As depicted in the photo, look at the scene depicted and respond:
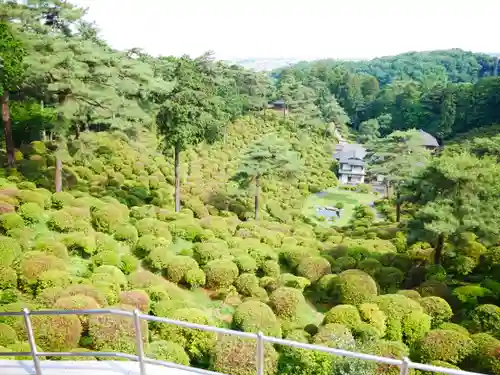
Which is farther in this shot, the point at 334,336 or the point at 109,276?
the point at 109,276

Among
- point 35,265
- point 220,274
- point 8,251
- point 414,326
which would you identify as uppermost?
point 8,251

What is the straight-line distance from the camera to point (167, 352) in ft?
30.6

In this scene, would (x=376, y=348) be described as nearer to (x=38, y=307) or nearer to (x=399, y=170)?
(x=38, y=307)

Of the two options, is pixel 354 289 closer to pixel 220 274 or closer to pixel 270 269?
pixel 270 269

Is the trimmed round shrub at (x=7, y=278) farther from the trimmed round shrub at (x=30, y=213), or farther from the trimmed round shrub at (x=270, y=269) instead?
the trimmed round shrub at (x=270, y=269)

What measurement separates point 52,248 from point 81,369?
7.89 meters

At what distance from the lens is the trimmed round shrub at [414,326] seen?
12.7 meters

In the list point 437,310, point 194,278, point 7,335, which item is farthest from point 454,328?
point 7,335

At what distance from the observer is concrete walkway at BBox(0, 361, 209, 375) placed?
18.4 feet

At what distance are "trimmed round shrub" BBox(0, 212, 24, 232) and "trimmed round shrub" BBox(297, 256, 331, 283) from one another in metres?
9.77

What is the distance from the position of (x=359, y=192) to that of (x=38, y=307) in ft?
144

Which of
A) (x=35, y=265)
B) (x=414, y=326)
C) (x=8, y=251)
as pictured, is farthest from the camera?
(x=414, y=326)

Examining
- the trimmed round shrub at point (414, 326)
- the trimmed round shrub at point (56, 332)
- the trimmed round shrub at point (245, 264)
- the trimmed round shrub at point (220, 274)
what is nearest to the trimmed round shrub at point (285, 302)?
the trimmed round shrub at point (220, 274)

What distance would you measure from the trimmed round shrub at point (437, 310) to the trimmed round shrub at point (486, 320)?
0.71m
